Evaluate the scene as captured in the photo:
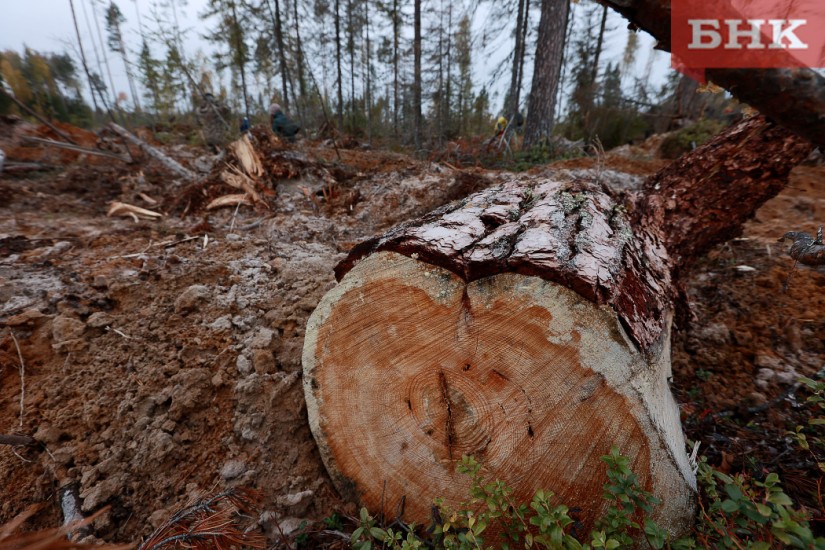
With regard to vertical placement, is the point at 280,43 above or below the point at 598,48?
below


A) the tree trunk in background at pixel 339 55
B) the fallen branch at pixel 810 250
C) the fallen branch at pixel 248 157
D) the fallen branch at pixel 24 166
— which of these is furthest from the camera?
the tree trunk in background at pixel 339 55

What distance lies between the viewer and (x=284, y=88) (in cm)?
1224

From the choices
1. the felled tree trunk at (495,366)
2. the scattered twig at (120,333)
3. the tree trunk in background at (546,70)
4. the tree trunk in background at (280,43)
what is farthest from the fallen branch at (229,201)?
the tree trunk in background at (280,43)

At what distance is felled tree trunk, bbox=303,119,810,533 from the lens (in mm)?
956

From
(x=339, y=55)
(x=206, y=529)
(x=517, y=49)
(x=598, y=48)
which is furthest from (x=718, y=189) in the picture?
(x=339, y=55)

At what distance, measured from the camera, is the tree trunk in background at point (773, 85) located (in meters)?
0.74

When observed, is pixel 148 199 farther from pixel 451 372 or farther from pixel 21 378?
pixel 451 372

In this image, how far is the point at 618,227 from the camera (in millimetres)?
1577

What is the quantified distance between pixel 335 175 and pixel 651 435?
405cm

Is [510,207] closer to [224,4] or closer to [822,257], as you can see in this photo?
[822,257]

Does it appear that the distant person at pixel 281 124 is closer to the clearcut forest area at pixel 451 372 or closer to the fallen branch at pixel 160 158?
the fallen branch at pixel 160 158

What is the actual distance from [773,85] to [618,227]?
844 mm

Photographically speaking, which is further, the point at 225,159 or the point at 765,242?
the point at 225,159

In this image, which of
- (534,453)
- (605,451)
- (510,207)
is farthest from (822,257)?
(534,453)
